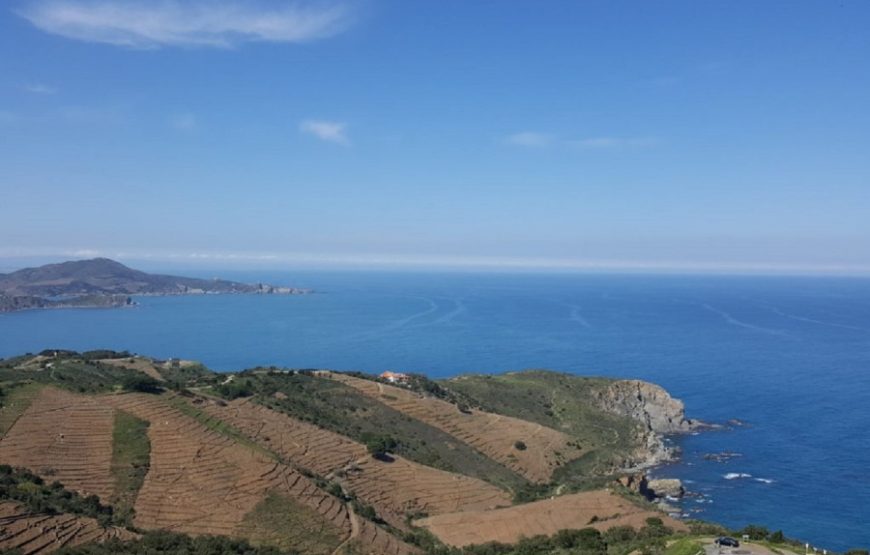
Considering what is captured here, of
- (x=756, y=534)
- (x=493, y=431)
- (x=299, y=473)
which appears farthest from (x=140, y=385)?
(x=756, y=534)

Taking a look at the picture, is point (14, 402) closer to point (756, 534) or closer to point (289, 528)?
point (289, 528)

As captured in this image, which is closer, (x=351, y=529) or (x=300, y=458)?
(x=351, y=529)

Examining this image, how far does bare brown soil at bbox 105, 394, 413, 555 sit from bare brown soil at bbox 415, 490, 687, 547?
4.39 metres

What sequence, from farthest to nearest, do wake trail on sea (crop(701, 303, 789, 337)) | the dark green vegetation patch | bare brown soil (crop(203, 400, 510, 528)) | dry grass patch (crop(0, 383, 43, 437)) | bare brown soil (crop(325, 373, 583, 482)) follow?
wake trail on sea (crop(701, 303, 789, 337)) → bare brown soil (crop(325, 373, 583, 482)) → bare brown soil (crop(203, 400, 510, 528)) → dry grass patch (crop(0, 383, 43, 437)) → the dark green vegetation patch

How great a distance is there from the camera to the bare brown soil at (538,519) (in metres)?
33.7

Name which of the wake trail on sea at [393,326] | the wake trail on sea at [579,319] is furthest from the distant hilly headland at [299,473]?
the wake trail on sea at [579,319]

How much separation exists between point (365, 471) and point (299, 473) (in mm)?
7070

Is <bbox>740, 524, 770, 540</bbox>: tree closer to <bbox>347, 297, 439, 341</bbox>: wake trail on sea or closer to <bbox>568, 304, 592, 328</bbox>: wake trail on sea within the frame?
<bbox>347, 297, 439, 341</bbox>: wake trail on sea

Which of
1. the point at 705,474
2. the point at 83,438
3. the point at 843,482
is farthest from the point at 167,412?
the point at 843,482

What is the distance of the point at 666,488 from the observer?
53625 mm

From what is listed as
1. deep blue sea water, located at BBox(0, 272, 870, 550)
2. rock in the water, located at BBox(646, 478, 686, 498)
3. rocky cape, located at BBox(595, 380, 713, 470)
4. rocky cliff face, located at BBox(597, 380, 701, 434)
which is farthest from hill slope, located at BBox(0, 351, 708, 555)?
deep blue sea water, located at BBox(0, 272, 870, 550)

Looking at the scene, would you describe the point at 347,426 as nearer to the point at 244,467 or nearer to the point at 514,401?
the point at 244,467

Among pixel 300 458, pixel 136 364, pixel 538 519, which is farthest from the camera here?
pixel 136 364

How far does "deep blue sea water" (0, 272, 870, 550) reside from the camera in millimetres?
53938
